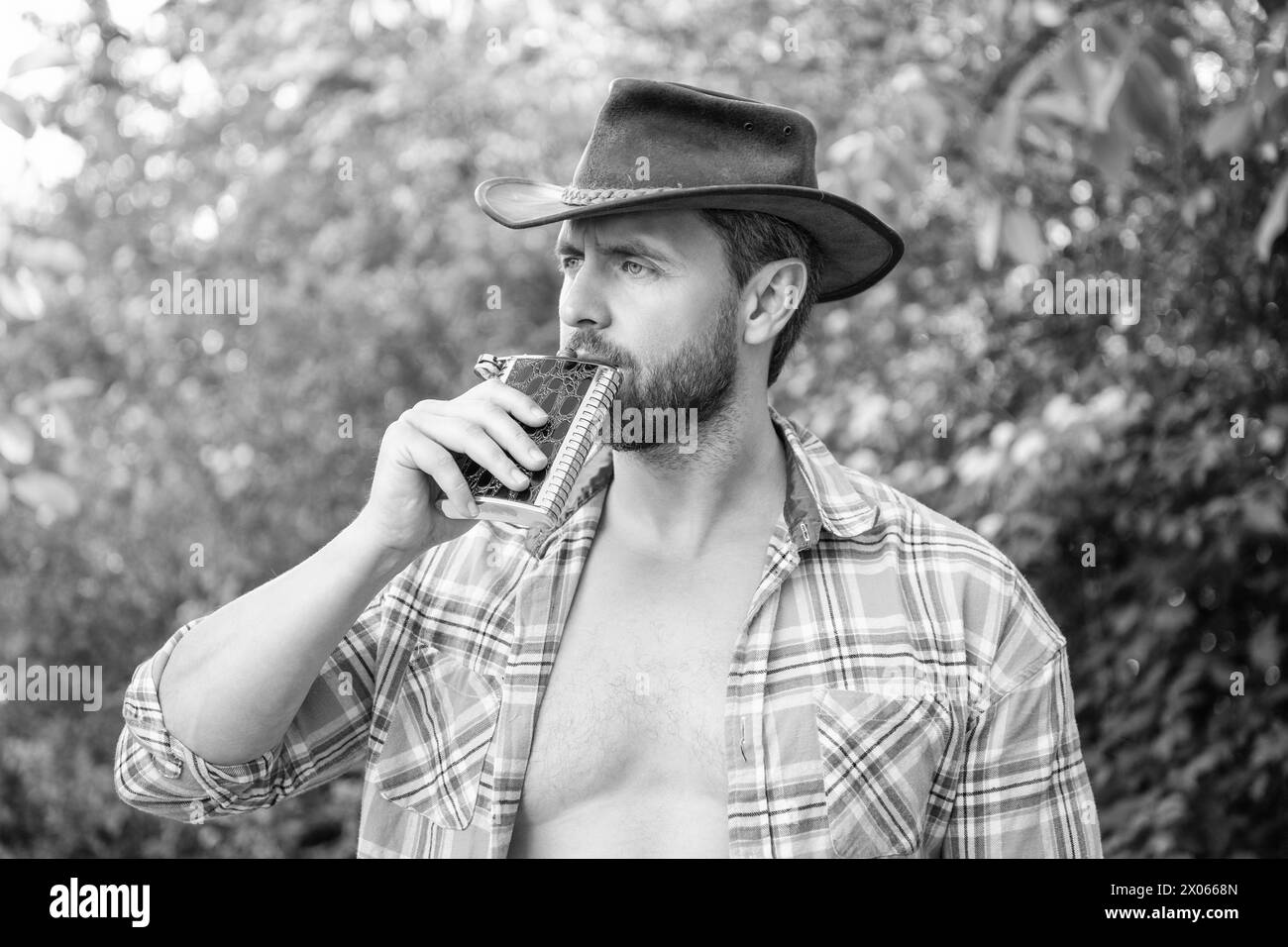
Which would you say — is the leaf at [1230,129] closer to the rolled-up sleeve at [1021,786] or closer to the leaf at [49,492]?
the rolled-up sleeve at [1021,786]

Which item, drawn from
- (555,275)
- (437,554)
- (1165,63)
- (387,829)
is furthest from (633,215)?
(555,275)

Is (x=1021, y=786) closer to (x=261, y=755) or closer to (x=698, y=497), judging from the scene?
(x=698, y=497)

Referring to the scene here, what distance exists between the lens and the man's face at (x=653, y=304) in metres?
2.09

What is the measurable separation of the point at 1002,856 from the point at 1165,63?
1.86 meters

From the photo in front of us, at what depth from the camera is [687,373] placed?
2.15 metres

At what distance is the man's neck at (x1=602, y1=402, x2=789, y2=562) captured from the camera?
2281 millimetres

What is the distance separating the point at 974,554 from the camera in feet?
7.03

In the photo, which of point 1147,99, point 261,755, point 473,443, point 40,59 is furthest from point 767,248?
point 40,59

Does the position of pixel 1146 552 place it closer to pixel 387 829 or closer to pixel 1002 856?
pixel 1002 856

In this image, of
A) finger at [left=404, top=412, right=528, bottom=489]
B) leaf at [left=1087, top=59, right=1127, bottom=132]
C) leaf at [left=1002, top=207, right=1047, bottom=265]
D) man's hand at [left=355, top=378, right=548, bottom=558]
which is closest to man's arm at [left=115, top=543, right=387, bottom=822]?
man's hand at [left=355, top=378, right=548, bottom=558]

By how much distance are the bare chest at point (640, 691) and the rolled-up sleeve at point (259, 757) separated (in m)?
0.31

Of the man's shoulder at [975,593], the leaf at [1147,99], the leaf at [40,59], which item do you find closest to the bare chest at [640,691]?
the man's shoulder at [975,593]

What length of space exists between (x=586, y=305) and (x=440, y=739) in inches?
29.6

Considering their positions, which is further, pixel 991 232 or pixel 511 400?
pixel 991 232
